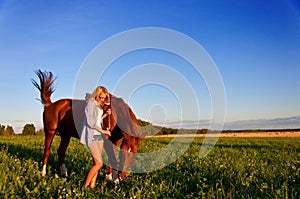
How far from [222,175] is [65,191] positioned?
10.7 feet

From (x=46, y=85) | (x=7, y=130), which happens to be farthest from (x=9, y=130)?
(x=46, y=85)

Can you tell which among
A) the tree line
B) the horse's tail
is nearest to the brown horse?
the horse's tail

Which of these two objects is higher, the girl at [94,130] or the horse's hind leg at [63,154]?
the girl at [94,130]

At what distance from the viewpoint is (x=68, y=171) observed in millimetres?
8992

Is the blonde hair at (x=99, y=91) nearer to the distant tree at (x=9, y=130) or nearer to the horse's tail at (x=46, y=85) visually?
the horse's tail at (x=46, y=85)

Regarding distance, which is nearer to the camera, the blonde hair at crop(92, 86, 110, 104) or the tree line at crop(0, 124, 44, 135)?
the blonde hair at crop(92, 86, 110, 104)

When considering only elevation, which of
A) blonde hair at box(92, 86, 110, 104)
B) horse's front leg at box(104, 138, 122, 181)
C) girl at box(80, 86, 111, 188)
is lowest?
horse's front leg at box(104, 138, 122, 181)

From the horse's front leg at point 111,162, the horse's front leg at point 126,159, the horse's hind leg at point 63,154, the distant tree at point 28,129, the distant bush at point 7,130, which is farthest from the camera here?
the distant tree at point 28,129

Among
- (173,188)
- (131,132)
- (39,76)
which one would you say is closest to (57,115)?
(39,76)

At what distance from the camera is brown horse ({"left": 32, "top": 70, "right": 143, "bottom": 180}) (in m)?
7.79

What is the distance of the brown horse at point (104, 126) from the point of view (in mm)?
7789

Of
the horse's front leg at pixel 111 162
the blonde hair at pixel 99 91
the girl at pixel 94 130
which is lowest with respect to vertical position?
the horse's front leg at pixel 111 162

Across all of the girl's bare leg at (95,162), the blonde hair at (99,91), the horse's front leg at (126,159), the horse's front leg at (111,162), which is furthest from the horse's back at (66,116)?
the girl's bare leg at (95,162)

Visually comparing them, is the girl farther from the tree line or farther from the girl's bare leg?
the tree line
